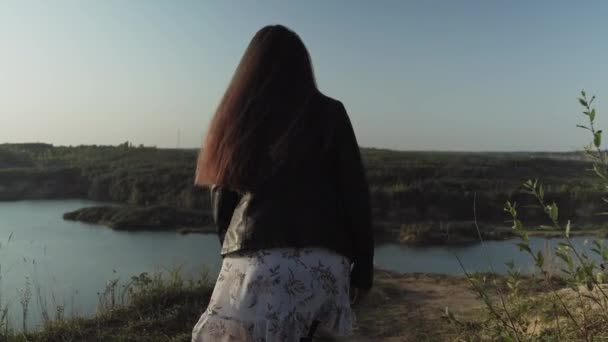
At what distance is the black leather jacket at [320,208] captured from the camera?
4.88ft

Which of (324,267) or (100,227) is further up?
(324,267)

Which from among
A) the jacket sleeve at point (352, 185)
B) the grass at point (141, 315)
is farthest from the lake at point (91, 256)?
the jacket sleeve at point (352, 185)

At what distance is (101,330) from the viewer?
12.8 ft

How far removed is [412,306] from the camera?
506 cm

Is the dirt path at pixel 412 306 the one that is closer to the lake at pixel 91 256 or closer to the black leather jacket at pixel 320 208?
the lake at pixel 91 256

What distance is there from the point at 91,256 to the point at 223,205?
558 cm

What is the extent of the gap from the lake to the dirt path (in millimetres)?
492

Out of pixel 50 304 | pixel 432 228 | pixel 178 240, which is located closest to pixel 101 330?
pixel 50 304

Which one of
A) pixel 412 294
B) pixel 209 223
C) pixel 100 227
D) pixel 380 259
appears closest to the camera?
pixel 412 294

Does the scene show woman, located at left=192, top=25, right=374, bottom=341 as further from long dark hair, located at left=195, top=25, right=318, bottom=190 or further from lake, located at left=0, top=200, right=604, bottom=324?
lake, located at left=0, top=200, right=604, bottom=324

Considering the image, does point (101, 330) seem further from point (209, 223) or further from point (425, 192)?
point (425, 192)

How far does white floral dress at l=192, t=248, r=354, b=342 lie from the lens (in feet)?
4.82

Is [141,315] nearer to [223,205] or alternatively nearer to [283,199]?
[223,205]

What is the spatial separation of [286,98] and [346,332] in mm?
709
